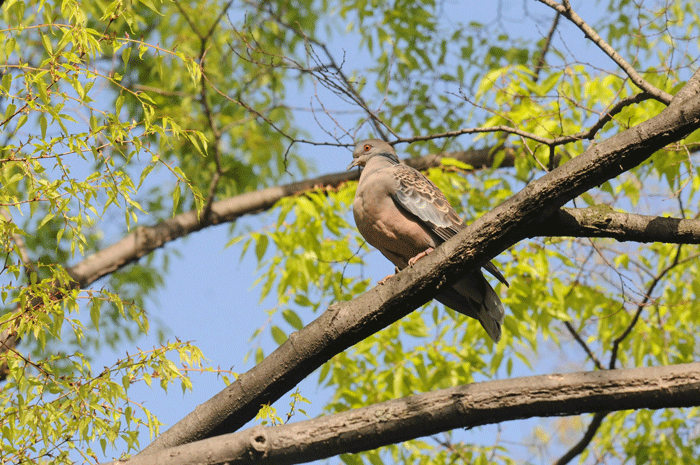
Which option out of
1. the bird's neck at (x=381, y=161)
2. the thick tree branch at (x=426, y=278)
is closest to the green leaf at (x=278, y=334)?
the bird's neck at (x=381, y=161)

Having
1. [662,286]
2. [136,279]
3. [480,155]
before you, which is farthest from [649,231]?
[136,279]

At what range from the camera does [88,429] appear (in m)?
2.83

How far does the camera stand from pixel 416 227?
13.1ft

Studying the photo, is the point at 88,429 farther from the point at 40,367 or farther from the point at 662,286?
the point at 662,286

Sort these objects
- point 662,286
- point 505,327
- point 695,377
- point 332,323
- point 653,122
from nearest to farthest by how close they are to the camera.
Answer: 1. point 653,122
2. point 695,377
3. point 332,323
4. point 505,327
5. point 662,286

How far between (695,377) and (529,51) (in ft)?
18.3

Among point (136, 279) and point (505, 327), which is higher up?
point (136, 279)

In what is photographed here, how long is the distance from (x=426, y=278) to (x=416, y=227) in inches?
44.2

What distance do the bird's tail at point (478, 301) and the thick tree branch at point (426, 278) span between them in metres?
0.92

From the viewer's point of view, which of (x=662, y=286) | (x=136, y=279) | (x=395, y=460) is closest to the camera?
(x=395, y=460)

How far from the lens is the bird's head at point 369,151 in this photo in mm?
4977

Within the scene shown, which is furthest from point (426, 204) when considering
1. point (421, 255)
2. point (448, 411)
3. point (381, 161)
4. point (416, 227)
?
point (448, 411)

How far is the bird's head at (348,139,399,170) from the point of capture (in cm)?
498

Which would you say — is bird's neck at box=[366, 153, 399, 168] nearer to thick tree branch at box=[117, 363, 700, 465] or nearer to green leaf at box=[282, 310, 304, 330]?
green leaf at box=[282, 310, 304, 330]
